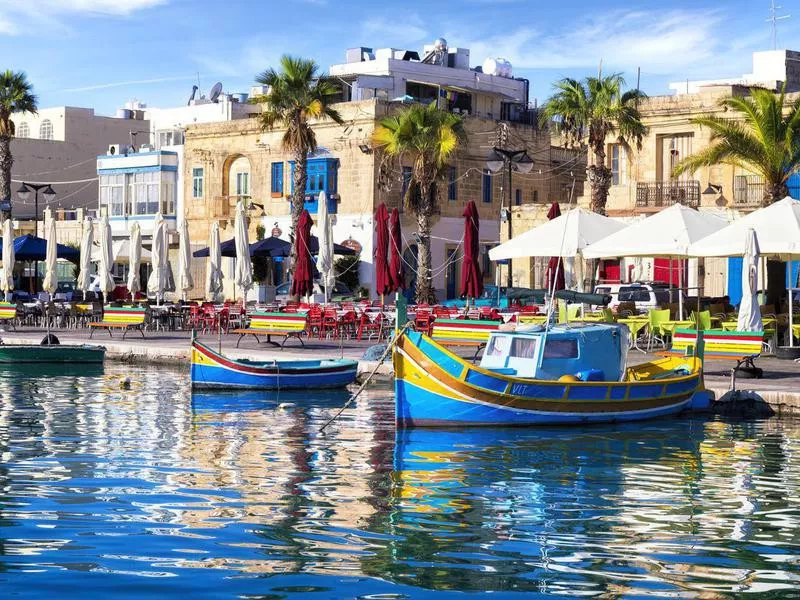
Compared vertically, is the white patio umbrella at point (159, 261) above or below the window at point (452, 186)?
below

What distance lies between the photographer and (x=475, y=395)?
71.2ft

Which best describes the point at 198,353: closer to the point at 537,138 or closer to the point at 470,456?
the point at 470,456

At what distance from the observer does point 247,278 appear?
139 ft

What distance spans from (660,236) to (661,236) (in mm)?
24

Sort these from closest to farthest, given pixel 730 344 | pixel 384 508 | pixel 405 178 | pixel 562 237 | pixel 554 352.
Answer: pixel 384 508 → pixel 554 352 → pixel 730 344 → pixel 562 237 → pixel 405 178

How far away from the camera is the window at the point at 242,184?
6097 cm

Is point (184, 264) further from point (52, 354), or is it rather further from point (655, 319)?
point (655, 319)

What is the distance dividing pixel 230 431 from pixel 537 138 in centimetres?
4123

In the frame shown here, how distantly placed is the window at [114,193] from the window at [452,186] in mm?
17246

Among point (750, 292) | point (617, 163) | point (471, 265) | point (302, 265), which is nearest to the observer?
point (750, 292)

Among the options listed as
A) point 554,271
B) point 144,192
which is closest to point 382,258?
point 554,271

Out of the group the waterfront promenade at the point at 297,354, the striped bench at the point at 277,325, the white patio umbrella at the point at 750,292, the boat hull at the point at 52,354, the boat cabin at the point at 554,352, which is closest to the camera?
the boat cabin at the point at 554,352

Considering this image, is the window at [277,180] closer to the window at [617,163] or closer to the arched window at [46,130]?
the window at [617,163]

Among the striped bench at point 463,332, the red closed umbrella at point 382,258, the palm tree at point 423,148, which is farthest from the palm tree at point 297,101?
the striped bench at point 463,332
